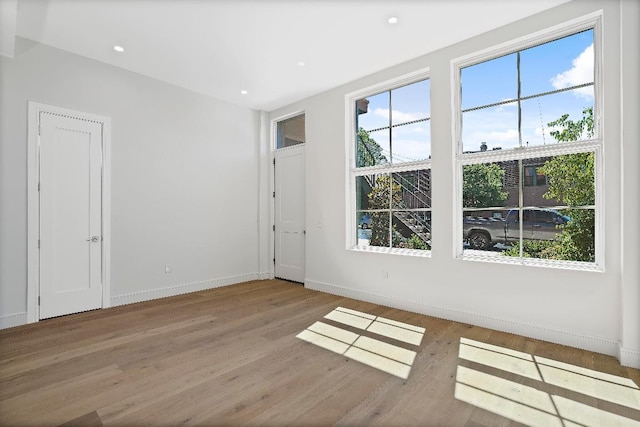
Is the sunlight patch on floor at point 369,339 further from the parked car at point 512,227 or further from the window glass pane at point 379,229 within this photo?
the parked car at point 512,227

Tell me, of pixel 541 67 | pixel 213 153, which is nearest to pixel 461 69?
pixel 541 67

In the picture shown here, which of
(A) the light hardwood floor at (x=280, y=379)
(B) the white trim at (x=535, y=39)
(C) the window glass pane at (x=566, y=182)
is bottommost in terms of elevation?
(A) the light hardwood floor at (x=280, y=379)

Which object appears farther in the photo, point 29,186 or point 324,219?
point 324,219

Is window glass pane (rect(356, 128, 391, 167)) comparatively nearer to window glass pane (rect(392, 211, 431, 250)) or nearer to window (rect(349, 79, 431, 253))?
window (rect(349, 79, 431, 253))

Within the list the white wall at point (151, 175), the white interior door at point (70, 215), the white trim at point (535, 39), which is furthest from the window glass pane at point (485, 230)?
the white interior door at point (70, 215)

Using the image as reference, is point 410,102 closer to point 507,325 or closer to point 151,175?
point 507,325

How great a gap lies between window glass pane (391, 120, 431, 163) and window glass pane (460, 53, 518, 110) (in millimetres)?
523

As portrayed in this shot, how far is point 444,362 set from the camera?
258 centimetres

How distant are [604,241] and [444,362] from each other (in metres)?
1.70

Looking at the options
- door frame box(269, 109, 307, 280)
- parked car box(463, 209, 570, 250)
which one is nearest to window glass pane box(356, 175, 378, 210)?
parked car box(463, 209, 570, 250)

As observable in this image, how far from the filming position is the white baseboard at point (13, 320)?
3332 millimetres

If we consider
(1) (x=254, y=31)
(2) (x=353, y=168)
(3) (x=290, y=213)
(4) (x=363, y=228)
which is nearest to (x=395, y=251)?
(4) (x=363, y=228)

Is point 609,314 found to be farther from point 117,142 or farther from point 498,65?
point 117,142

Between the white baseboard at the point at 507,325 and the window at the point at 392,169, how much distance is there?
0.69m
